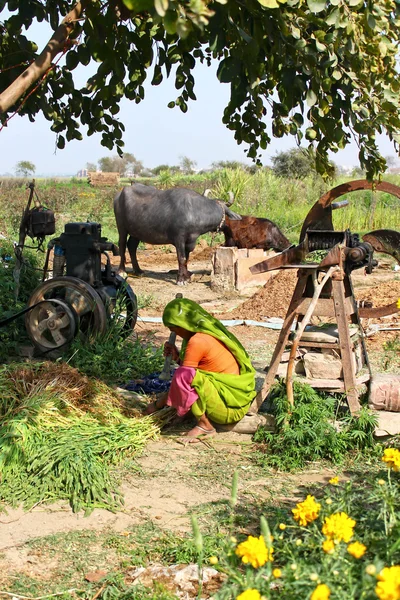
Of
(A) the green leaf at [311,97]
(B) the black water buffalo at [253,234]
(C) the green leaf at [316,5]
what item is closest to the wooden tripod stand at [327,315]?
(A) the green leaf at [311,97]

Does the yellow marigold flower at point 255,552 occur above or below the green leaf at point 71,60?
below

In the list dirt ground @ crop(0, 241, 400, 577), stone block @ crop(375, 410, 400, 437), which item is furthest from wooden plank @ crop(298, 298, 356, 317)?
dirt ground @ crop(0, 241, 400, 577)

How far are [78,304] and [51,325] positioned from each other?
1.01 feet

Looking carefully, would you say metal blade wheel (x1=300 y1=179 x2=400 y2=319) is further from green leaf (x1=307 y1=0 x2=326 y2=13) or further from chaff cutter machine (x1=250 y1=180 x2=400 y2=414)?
green leaf (x1=307 y1=0 x2=326 y2=13)

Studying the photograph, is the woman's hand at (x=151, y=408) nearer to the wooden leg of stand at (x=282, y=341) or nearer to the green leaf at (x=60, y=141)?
the wooden leg of stand at (x=282, y=341)

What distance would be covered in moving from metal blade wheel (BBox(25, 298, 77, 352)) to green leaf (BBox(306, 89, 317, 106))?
10.9ft

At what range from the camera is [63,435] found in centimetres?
494

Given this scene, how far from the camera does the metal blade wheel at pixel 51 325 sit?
658 centimetres

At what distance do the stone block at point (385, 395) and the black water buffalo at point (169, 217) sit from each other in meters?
8.25

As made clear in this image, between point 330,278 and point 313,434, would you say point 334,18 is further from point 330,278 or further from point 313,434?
point 313,434

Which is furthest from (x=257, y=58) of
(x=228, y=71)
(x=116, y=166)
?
(x=116, y=166)

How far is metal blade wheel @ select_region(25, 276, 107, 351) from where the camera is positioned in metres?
6.66

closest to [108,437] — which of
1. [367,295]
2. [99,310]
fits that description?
[99,310]

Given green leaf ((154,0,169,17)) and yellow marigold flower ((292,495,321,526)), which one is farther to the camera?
yellow marigold flower ((292,495,321,526))
